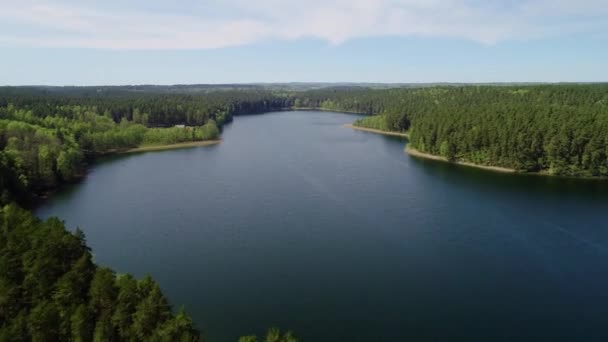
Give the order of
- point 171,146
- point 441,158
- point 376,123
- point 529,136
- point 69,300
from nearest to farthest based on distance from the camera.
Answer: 1. point 69,300
2. point 529,136
3. point 441,158
4. point 171,146
5. point 376,123

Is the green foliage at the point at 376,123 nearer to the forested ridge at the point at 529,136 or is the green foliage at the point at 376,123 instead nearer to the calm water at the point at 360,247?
the forested ridge at the point at 529,136

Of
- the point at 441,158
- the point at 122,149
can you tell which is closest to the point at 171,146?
the point at 122,149

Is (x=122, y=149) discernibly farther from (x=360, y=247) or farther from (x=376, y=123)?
(x=376, y=123)

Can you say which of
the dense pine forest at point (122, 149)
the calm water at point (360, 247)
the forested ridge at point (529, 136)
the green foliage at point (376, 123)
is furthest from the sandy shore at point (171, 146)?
the green foliage at point (376, 123)

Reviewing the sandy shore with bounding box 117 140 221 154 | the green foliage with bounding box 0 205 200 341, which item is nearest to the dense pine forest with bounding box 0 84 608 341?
the green foliage with bounding box 0 205 200 341

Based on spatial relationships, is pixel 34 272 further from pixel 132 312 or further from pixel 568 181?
pixel 568 181
